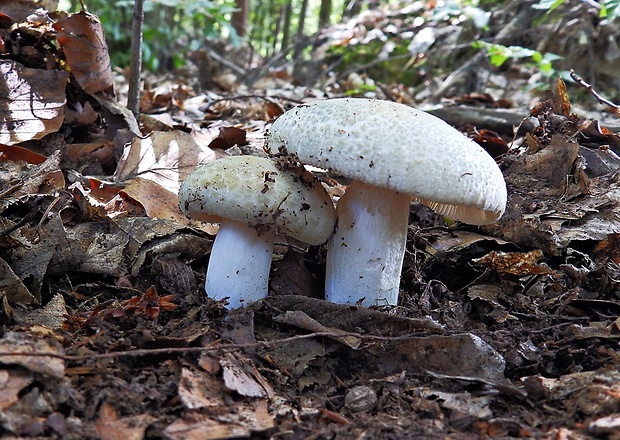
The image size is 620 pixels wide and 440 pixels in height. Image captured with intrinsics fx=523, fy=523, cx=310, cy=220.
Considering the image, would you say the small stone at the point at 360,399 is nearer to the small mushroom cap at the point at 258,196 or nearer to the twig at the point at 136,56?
the small mushroom cap at the point at 258,196

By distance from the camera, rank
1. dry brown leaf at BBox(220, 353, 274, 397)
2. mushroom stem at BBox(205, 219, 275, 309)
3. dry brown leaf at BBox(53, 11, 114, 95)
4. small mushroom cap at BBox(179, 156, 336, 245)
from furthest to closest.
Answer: dry brown leaf at BBox(53, 11, 114, 95)
mushroom stem at BBox(205, 219, 275, 309)
small mushroom cap at BBox(179, 156, 336, 245)
dry brown leaf at BBox(220, 353, 274, 397)

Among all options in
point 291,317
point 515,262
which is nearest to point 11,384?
point 291,317

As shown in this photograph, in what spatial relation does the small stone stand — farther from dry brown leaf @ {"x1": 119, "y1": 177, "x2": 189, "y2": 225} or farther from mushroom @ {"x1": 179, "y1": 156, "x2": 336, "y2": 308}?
dry brown leaf @ {"x1": 119, "y1": 177, "x2": 189, "y2": 225}

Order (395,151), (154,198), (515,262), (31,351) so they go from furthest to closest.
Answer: (154,198) < (515,262) < (395,151) < (31,351)

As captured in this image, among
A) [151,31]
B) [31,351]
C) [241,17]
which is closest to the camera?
[31,351]

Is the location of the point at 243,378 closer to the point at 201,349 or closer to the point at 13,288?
Answer: the point at 201,349

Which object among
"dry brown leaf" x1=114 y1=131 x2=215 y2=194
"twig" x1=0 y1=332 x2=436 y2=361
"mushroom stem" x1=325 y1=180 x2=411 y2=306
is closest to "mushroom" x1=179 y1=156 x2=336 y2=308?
"mushroom stem" x1=325 y1=180 x2=411 y2=306
